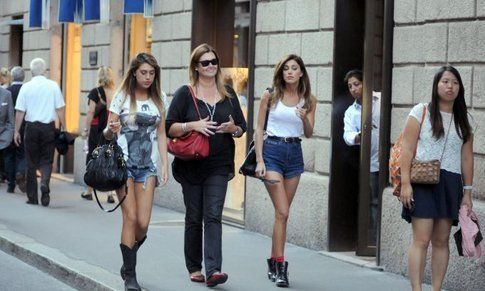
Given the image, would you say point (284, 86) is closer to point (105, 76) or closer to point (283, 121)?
point (283, 121)

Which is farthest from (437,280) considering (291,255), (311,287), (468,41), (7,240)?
(7,240)

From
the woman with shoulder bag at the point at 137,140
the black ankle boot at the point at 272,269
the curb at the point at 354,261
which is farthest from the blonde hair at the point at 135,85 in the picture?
the curb at the point at 354,261

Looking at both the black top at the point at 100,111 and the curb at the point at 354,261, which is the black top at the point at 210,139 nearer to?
the curb at the point at 354,261

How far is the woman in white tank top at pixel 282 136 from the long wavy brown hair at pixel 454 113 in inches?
62.9

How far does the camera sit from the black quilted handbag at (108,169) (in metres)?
8.60

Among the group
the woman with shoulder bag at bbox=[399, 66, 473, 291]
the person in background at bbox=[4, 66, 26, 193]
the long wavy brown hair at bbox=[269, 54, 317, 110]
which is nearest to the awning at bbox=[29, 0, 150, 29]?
the person in background at bbox=[4, 66, 26, 193]

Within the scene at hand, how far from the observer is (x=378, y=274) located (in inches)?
404

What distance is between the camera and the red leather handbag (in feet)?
29.7

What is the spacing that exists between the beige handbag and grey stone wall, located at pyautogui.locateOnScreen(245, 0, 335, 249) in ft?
11.5

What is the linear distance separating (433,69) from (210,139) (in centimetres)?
203

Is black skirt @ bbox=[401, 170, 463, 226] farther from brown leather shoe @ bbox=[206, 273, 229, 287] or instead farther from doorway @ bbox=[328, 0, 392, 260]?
doorway @ bbox=[328, 0, 392, 260]

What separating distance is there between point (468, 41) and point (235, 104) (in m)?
1.94

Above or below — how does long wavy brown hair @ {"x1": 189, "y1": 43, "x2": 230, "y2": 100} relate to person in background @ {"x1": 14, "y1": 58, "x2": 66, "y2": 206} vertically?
above

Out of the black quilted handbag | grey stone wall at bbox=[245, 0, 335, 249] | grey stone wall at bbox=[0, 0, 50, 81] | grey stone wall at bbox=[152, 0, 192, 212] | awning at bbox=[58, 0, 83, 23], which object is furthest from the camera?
grey stone wall at bbox=[0, 0, 50, 81]
